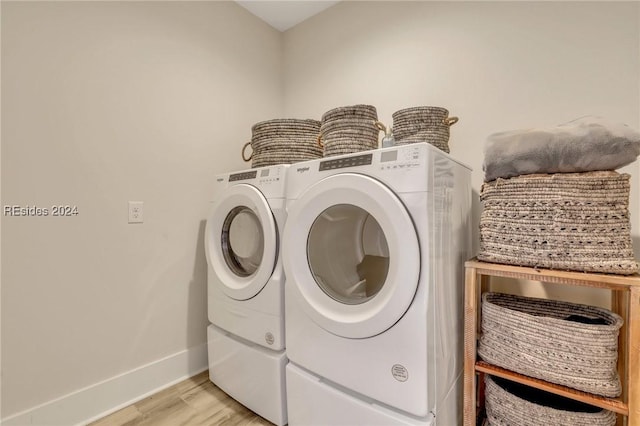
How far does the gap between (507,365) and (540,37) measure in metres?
1.38

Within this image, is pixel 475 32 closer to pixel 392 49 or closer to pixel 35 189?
pixel 392 49

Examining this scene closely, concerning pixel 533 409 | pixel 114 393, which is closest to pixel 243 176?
pixel 114 393

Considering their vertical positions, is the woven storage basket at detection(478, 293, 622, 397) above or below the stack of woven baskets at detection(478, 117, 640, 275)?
below

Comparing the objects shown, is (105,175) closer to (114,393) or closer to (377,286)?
(114,393)

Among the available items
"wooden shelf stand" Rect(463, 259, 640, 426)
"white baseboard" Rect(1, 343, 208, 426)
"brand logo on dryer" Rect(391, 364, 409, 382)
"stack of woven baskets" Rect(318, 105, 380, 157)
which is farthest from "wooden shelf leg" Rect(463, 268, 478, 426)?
"white baseboard" Rect(1, 343, 208, 426)

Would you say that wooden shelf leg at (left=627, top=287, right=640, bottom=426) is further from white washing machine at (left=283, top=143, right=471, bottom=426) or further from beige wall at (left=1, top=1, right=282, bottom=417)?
beige wall at (left=1, top=1, right=282, bottom=417)

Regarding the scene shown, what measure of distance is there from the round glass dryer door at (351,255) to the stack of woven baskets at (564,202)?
15.1 inches

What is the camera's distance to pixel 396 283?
0.91 meters

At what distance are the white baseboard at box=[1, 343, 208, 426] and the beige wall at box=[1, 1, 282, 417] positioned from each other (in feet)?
0.13

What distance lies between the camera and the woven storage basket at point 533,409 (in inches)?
36.3

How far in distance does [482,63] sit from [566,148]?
0.79 meters

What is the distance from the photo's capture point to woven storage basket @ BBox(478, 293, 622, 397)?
0.87 m

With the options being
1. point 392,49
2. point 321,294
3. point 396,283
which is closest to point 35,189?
point 321,294

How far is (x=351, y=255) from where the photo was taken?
3.98 feet
